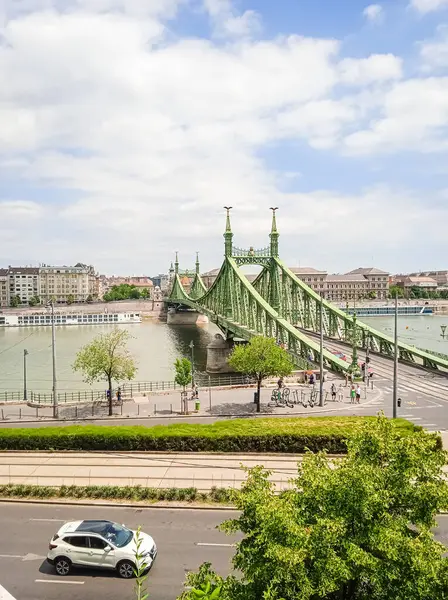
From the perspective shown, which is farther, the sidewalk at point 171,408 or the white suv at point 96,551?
the sidewalk at point 171,408

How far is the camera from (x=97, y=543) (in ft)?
44.1

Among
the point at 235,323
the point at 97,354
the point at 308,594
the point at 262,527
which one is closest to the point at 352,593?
the point at 308,594

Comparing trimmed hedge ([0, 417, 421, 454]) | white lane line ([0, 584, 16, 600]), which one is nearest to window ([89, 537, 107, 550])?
white lane line ([0, 584, 16, 600])

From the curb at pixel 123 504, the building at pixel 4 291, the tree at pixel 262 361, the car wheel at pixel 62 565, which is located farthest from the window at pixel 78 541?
the building at pixel 4 291

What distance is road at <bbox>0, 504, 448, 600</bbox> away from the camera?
12.6 metres

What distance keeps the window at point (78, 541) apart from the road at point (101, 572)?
0.75m

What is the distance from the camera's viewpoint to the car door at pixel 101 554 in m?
13.3

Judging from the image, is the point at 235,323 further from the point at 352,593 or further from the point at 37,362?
the point at 352,593

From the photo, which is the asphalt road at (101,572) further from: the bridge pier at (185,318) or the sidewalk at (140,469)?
the bridge pier at (185,318)

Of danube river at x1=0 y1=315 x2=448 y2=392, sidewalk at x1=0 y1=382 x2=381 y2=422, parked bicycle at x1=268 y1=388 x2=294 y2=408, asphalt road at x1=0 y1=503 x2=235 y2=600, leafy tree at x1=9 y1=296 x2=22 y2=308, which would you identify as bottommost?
danube river at x1=0 y1=315 x2=448 y2=392

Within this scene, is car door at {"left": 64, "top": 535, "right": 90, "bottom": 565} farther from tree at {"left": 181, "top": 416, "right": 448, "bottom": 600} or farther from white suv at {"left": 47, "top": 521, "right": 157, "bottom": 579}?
tree at {"left": 181, "top": 416, "right": 448, "bottom": 600}

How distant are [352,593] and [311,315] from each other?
57.8 metres

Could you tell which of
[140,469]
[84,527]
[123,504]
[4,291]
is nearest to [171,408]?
[140,469]

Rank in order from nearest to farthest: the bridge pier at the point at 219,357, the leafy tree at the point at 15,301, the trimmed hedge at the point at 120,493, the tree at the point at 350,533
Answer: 1. the tree at the point at 350,533
2. the trimmed hedge at the point at 120,493
3. the bridge pier at the point at 219,357
4. the leafy tree at the point at 15,301
